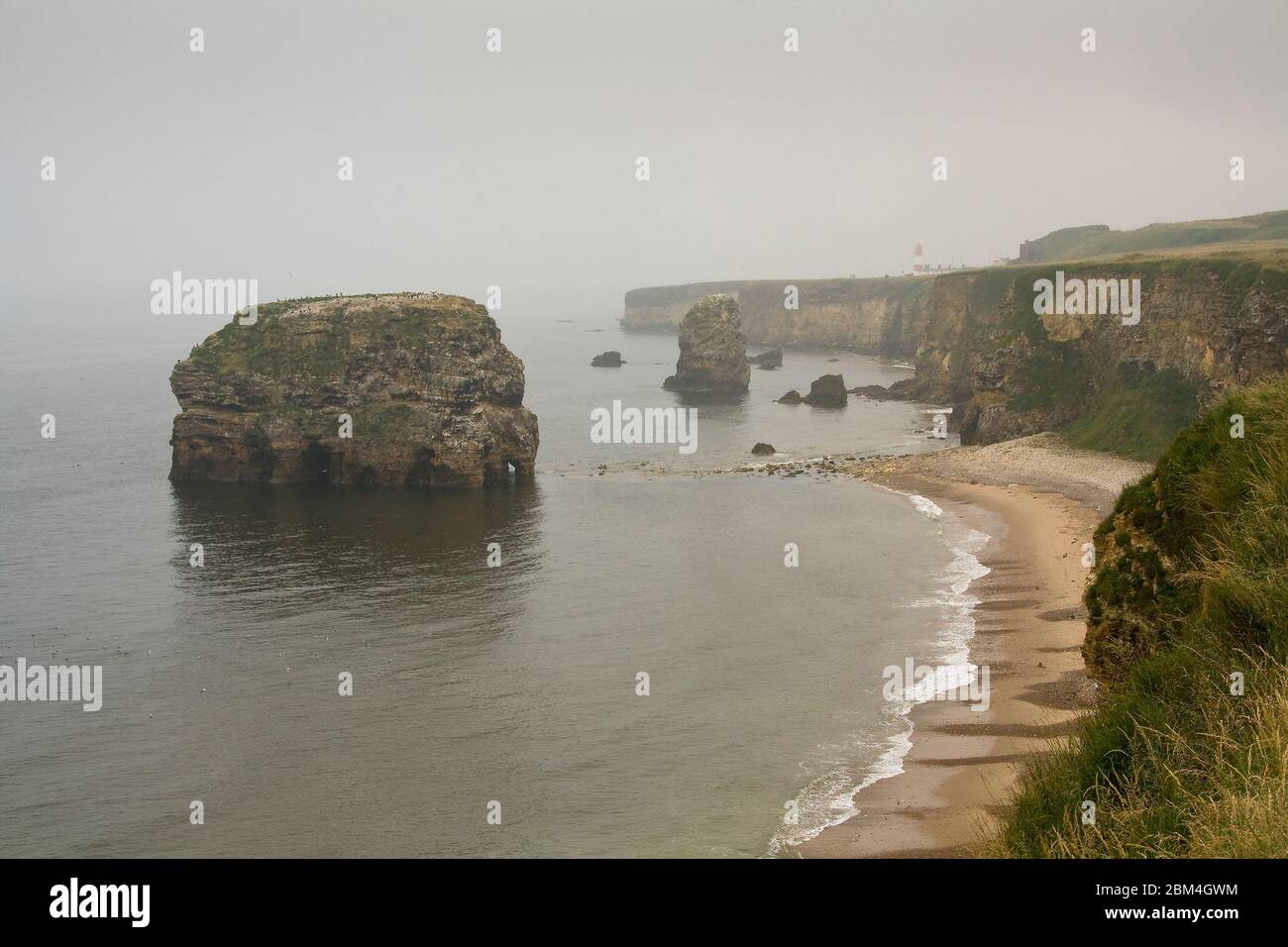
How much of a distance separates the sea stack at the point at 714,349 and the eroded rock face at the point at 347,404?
5791 cm

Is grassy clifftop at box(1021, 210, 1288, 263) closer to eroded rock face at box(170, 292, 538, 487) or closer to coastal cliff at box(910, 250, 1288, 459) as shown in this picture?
coastal cliff at box(910, 250, 1288, 459)

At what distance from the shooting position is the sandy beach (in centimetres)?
2597

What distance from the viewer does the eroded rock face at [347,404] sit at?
232 feet

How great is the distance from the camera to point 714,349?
12850cm

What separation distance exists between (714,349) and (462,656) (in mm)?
91903

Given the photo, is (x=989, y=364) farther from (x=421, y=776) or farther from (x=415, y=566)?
(x=421, y=776)

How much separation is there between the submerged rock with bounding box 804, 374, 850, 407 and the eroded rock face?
49323 mm

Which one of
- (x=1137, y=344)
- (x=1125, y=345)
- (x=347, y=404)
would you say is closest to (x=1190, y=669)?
(x=347, y=404)

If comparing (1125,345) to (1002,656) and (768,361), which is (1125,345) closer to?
(1002,656)

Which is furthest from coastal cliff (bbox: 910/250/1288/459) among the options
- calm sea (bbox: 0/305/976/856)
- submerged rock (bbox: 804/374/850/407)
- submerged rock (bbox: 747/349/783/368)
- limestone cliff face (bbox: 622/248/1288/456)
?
submerged rock (bbox: 747/349/783/368)

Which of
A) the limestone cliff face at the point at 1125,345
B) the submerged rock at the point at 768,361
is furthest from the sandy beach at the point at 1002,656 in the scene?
the submerged rock at the point at 768,361

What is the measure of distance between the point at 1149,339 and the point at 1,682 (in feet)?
226

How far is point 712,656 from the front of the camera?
131ft
